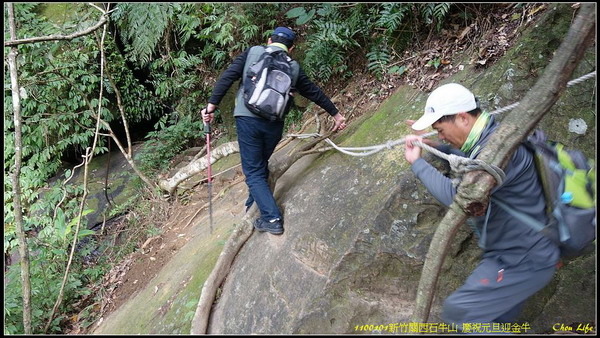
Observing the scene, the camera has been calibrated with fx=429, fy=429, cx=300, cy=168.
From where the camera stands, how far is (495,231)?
2.48 m

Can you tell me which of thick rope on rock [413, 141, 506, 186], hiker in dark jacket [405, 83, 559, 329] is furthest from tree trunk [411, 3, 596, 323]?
hiker in dark jacket [405, 83, 559, 329]

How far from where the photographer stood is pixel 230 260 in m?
4.25

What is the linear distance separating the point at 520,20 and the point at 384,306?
3.02m

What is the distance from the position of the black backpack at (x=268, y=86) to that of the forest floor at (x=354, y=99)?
1553mm

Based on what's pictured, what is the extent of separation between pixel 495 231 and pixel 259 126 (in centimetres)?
219

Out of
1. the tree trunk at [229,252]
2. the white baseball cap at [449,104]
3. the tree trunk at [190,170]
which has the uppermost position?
the white baseball cap at [449,104]

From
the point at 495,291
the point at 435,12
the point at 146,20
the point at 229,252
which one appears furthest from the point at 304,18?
Result: the point at 495,291

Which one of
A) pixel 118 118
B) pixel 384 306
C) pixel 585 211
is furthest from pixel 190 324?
pixel 118 118

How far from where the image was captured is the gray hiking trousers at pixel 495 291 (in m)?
2.44

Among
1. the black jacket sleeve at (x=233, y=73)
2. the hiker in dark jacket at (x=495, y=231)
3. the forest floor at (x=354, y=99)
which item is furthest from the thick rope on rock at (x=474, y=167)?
the black jacket sleeve at (x=233, y=73)

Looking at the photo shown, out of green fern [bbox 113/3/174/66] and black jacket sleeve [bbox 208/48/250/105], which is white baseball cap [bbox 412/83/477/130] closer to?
black jacket sleeve [bbox 208/48/250/105]

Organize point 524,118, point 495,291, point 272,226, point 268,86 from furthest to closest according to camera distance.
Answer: point 272,226
point 268,86
point 495,291
point 524,118

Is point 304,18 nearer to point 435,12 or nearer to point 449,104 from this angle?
point 435,12

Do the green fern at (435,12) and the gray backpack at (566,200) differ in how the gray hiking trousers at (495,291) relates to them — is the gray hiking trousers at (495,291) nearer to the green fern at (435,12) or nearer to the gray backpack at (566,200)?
the gray backpack at (566,200)
